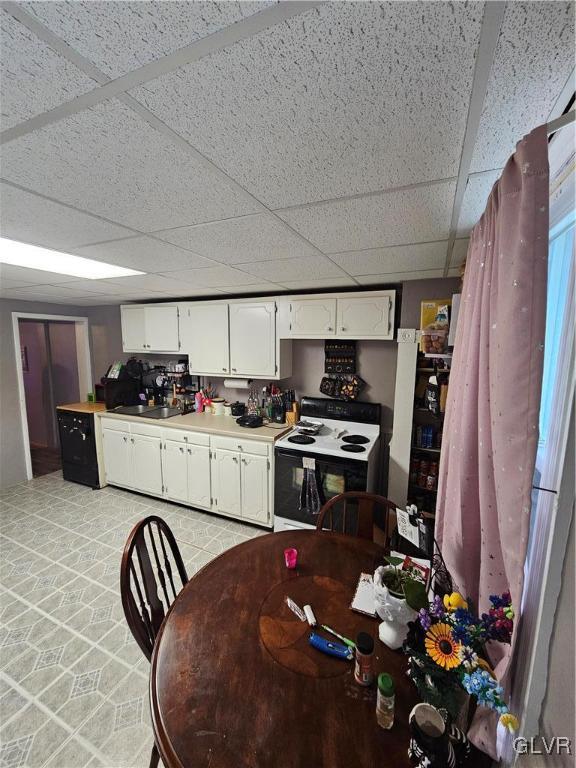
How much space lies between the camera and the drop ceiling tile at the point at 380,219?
105 centimetres

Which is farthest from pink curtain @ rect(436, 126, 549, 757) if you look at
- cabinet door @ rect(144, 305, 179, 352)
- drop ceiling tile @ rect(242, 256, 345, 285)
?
cabinet door @ rect(144, 305, 179, 352)

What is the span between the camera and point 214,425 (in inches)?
120

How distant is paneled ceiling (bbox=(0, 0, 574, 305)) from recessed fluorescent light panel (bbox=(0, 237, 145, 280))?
460 millimetres

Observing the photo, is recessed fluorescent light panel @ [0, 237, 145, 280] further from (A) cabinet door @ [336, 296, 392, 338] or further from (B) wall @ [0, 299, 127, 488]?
(B) wall @ [0, 299, 127, 488]

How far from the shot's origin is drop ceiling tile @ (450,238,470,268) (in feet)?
5.01

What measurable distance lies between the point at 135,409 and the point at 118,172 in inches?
128

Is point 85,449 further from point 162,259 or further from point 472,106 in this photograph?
point 472,106

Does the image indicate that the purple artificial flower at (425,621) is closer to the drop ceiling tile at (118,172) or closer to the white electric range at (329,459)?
the drop ceiling tile at (118,172)

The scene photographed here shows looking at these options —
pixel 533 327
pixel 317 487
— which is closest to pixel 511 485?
pixel 533 327

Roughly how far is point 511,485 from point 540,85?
841 mm

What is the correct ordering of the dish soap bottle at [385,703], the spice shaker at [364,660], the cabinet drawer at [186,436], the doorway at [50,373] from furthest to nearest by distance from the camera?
the doorway at [50,373] → the cabinet drawer at [186,436] → the spice shaker at [364,660] → the dish soap bottle at [385,703]

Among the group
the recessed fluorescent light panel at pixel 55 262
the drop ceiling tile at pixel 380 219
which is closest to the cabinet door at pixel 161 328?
the recessed fluorescent light panel at pixel 55 262

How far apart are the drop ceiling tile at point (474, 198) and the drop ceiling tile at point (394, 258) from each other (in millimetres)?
228

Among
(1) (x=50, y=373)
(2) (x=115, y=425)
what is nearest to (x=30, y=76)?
(2) (x=115, y=425)
